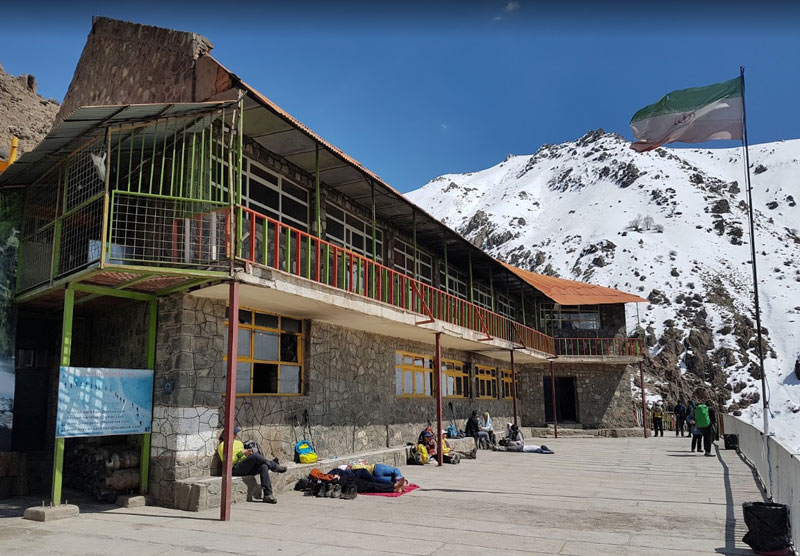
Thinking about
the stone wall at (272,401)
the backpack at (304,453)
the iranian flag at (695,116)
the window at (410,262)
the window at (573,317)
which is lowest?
the backpack at (304,453)

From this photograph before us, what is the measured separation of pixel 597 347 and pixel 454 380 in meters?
11.7

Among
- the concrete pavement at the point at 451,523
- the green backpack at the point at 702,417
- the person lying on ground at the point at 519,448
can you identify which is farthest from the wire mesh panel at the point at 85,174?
the green backpack at the point at 702,417

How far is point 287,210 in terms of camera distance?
13.3m

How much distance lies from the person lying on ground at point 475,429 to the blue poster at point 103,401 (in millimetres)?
12004

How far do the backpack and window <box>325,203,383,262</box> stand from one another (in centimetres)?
504

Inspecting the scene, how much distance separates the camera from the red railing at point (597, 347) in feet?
95.1

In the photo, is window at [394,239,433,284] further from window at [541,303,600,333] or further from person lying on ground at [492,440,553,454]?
window at [541,303,600,333]

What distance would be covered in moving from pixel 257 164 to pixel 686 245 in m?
83.3

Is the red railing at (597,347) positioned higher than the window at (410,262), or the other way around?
the window at (410,262)

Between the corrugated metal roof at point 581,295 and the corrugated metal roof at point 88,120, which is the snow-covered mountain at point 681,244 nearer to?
the corrugated metal roof at point 581,295

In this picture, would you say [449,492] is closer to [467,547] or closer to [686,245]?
[467,547]

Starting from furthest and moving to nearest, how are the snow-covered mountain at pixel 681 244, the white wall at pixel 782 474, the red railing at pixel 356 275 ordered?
the snow-covered mountain at pixel 681 244 < the red railing at pixel 356 275 < the white wall at pixel 782 474

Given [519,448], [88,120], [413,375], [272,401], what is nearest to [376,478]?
[272,401]

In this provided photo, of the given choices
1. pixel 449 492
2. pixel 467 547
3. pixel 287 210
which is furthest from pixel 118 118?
pixel 449 492
